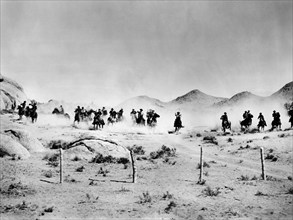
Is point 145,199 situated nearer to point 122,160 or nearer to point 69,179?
point 69,179

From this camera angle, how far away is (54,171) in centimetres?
1717

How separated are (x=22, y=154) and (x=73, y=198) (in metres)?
9.69

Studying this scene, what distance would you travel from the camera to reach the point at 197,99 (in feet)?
551

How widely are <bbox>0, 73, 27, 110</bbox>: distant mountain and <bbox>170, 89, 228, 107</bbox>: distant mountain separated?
98.1 metres

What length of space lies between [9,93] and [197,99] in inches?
4402

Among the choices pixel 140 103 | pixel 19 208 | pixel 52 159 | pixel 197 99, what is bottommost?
pixel 19 208

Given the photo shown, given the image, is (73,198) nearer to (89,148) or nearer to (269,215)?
(269,215)

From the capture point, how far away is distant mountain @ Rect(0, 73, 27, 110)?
70.7m

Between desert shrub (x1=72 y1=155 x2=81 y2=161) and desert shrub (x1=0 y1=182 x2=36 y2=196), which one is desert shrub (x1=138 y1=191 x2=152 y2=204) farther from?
desert shrub (x1=72 y1=155 x2=81 y2=161)

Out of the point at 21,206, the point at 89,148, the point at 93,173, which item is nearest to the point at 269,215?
the point at 21,206

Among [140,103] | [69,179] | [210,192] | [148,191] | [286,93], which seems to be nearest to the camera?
[210,192]

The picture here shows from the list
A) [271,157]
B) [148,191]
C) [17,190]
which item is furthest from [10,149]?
[271,157]

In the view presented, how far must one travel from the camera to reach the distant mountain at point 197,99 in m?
162

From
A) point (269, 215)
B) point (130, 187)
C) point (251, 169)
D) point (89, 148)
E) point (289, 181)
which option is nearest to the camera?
point (269, 215)
